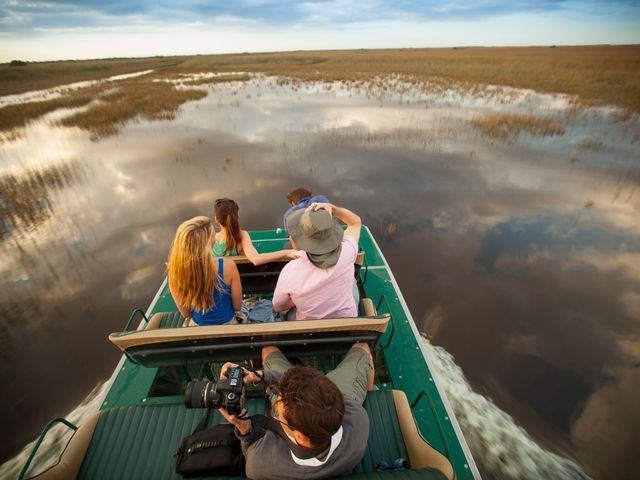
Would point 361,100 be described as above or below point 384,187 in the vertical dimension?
above

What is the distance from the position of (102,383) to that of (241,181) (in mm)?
7470

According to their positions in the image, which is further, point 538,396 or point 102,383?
point 102,383

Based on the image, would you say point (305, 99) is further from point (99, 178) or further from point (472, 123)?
point (99, 178)

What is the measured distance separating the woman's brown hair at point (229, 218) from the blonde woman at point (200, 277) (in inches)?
37.0

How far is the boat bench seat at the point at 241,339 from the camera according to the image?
223 cm

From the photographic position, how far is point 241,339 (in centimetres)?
238

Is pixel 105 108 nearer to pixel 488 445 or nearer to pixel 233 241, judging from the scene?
pixel 233 241

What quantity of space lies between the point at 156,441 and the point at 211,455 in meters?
0.77

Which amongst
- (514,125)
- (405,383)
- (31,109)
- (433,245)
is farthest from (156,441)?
(31,109)

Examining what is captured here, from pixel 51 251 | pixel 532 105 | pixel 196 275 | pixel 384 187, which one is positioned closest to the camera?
pixel 196 275

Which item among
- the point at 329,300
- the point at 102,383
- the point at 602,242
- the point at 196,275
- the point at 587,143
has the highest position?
the point at 196,275

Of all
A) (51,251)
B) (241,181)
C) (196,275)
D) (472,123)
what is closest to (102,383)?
(196,275)

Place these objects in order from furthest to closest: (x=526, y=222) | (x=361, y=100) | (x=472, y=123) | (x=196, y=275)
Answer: (x=361, y=100) → (x=472, y=123) → (x=526, y=222) → (x=196, y=275)

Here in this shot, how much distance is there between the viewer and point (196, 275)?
2426 mm
